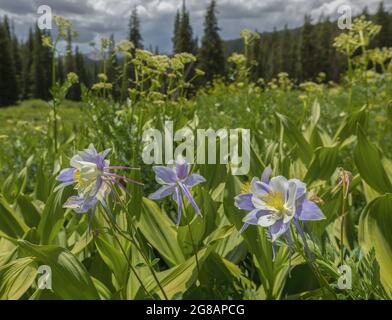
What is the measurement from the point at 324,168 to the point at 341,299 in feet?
2.96

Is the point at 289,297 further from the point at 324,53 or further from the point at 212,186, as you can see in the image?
the point at 324,53

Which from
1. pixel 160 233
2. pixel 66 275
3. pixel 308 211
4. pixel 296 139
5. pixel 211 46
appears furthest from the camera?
pixel 211 46

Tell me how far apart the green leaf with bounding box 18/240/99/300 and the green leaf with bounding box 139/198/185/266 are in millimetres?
355

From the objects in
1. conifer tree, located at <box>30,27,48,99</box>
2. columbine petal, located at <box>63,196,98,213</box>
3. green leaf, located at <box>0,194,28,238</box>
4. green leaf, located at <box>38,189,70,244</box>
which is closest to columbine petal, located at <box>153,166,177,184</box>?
columbine petal, located at <box>63,196,98,213</box>

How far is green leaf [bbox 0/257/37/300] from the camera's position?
1.12 metres

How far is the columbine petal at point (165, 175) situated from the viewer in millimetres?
854

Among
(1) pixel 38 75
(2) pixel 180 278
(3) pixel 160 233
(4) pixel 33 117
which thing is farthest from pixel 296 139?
(1) pixel 38 75

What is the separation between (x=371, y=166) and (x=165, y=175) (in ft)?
3.54

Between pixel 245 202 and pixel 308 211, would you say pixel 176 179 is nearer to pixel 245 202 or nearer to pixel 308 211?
pixel 245 202

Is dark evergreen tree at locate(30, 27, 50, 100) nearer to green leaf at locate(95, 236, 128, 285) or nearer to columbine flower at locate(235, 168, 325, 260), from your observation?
green leaf at locate(95, 236, 128, 285)

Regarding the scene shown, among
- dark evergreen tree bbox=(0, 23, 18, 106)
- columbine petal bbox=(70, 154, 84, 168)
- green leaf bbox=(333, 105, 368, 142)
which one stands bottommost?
columbine petal bbox=(70, 154, 84, 168)

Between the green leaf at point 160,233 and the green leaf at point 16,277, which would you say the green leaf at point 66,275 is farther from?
the green leaf at point 160,233

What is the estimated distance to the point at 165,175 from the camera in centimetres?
86
